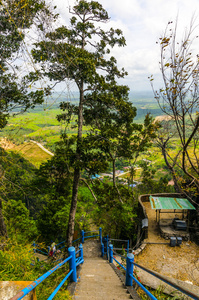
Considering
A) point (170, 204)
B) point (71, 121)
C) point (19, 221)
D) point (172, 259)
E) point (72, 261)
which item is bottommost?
point (172, 259)

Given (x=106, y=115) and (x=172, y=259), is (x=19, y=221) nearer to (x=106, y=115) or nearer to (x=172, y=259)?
(x=106, y=115)

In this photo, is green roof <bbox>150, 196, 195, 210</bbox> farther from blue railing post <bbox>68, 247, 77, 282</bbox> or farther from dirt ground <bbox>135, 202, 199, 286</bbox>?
blue railing post <bbox>68, 247, 77, 282</bbox>

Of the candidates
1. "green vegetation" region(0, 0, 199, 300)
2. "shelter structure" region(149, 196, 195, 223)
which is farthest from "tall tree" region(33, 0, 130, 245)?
"shelter structure" region(149, 196, 195, 223)

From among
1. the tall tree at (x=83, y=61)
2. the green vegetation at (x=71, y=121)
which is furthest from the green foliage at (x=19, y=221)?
the tall tree at (x=83, y=61)

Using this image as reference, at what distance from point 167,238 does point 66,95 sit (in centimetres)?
952

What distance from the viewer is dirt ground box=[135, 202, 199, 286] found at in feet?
22.7

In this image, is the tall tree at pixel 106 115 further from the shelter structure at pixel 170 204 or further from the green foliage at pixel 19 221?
the green foliage at pixel 19 221

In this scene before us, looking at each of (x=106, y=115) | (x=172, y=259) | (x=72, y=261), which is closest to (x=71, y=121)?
Result: (x=106, y=115)

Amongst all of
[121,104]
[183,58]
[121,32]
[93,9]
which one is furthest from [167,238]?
[93,9]

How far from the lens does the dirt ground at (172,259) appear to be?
691 centimetres

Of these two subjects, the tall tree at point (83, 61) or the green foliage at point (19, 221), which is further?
the green foliage at point (19, 221)

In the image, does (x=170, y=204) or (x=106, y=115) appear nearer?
(x=106, y=115)

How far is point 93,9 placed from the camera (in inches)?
293

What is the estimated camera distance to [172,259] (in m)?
7.84
